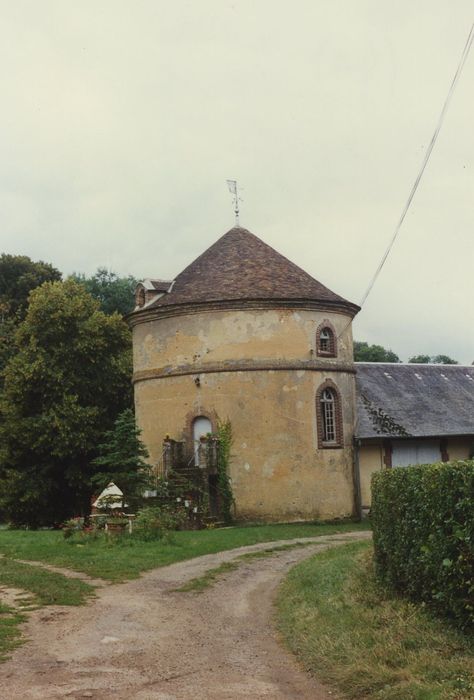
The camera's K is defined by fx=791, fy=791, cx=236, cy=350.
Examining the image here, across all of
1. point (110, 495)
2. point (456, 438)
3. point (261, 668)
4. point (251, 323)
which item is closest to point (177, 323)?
point (251, 323)

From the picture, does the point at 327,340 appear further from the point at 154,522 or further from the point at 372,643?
the point at 372,643

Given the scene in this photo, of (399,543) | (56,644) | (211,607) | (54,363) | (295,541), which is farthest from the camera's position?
(54,363)

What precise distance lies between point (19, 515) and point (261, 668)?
98.9 feet

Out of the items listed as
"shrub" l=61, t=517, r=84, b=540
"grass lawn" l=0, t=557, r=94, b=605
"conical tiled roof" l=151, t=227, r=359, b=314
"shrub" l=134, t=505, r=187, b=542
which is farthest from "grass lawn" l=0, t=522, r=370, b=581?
"conical tiled roof" l=151, t=227, r=359, b=314

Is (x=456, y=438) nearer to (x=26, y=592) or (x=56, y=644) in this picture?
(x=26, y=592)

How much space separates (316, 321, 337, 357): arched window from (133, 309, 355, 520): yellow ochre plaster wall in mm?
278

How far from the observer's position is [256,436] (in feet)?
95.4

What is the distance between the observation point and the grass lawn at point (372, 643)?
7770mm

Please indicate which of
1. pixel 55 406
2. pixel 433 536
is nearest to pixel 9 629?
pixel 433 536

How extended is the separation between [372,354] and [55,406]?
152 ft

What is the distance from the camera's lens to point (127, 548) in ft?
65.6

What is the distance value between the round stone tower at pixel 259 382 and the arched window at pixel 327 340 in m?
0.04

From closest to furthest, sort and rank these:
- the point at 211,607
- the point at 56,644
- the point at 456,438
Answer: the point at 56,644 → the point at 211,607 → the point at 456,438

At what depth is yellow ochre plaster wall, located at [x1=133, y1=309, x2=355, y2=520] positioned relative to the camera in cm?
2900
